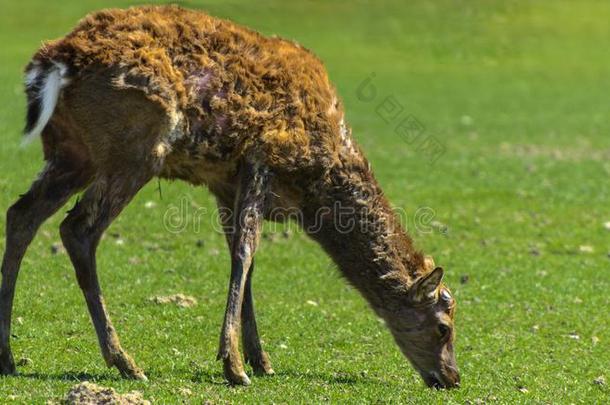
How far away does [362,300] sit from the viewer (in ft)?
38.6

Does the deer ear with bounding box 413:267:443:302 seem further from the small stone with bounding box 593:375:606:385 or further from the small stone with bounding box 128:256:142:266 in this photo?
the small stone with bounding box 128:256:142:266

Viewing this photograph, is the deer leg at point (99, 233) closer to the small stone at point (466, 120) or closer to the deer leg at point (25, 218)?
the deer leg at point (25, 218)

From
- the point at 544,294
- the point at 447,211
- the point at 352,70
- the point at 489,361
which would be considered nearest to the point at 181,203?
the point at 447,211

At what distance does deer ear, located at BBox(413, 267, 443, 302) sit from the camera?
336 inches

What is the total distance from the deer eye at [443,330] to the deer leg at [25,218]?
318 cm

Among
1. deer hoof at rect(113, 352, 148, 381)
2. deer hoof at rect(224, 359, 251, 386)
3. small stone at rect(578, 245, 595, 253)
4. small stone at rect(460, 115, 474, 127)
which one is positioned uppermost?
small stone at rect(460, 115, 474, 127)

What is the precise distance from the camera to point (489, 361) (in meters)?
9.59

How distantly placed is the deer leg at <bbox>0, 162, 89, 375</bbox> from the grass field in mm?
398

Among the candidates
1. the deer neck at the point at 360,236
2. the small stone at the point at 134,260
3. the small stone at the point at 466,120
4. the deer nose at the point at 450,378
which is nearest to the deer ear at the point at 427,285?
the deer neck at the point at 360,236

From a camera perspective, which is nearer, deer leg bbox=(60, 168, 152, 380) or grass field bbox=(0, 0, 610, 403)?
deer leg bbox=(60, 168, 152, 380)

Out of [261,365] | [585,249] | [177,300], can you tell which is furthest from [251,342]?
[585,249]

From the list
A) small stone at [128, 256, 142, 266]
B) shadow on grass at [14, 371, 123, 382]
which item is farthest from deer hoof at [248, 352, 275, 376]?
small stone at [128, 256, 142, 266]

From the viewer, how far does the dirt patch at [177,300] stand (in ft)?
35.3

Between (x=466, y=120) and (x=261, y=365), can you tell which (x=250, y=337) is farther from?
(x=466, y=120)
